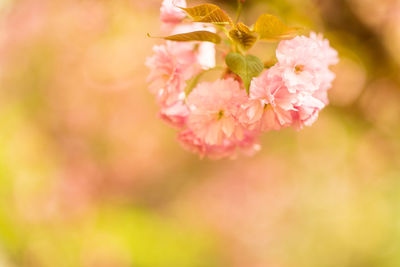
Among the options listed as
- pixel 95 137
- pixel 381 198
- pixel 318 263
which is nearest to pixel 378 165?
pixel 381 198

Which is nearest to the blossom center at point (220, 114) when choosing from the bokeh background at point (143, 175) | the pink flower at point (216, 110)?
the pink flower at point (216, 110)

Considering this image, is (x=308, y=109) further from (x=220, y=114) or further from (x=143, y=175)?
(x=143, y=175)

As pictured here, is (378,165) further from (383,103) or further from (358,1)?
(358,1)

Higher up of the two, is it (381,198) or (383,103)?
(383,103)

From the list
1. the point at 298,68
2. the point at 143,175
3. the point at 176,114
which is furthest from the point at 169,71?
the point at 143,175

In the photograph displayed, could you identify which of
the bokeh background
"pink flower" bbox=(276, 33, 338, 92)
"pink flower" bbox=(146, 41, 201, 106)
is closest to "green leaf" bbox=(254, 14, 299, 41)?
"pink flower" bbox=(276, 33, 338, 92)

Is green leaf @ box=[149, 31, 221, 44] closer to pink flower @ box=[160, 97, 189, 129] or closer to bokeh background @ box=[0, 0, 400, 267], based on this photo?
pink flower @ box=[160, 97, 189, 129]

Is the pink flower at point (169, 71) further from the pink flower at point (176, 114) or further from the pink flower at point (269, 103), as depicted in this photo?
the pink flower at point (269, 103)
